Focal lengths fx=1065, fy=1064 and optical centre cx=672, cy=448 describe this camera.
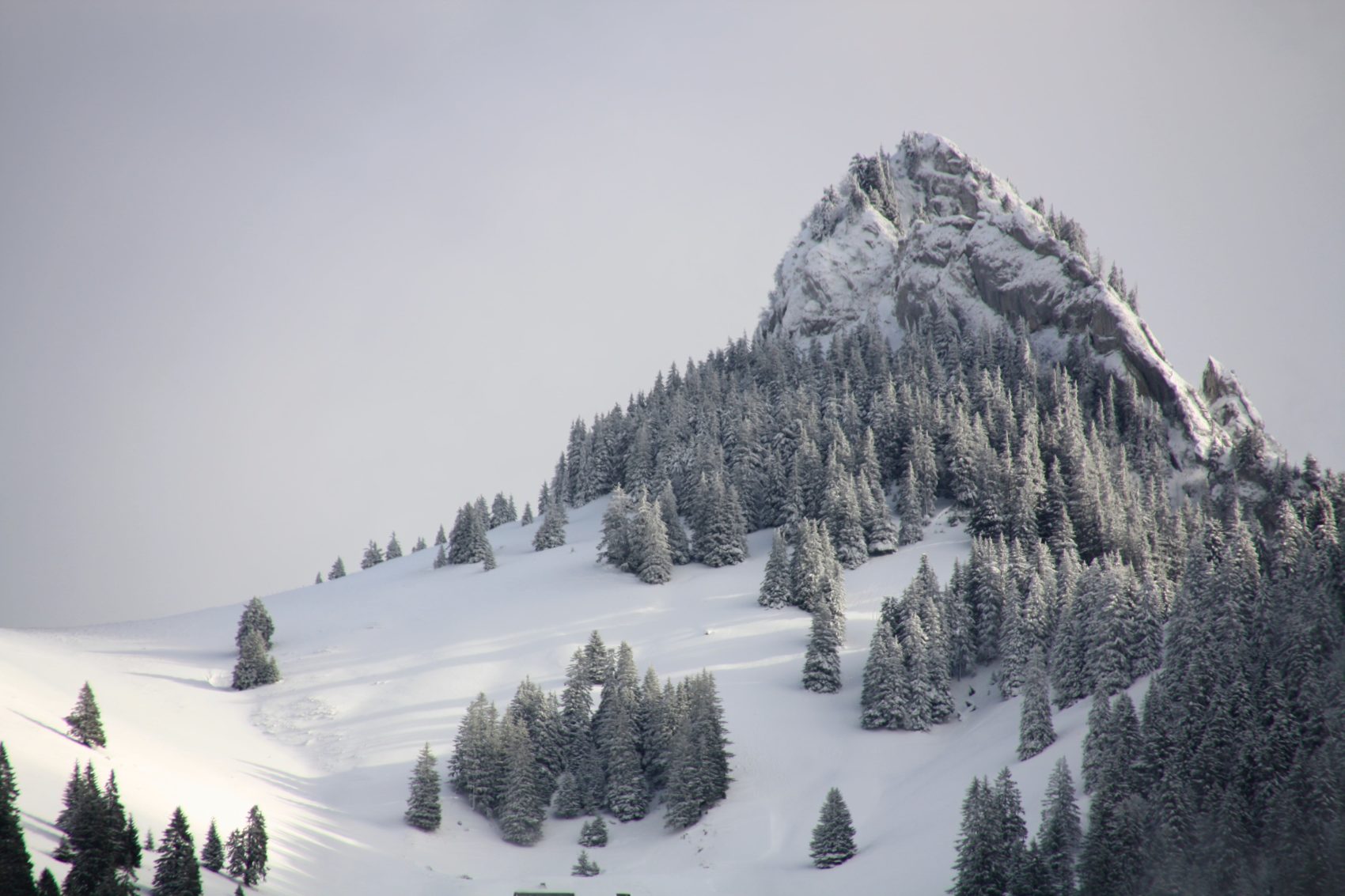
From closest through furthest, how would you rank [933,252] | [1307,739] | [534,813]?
[1307,739] → [534,813] → [933,252]

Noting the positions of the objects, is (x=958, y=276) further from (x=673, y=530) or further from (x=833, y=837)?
(x=833, y=837)

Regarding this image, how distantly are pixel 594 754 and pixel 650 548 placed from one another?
3277 cm

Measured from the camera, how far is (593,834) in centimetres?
6244

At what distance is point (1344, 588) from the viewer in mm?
52250

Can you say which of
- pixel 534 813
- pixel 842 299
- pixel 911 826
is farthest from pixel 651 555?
pixel 842 299

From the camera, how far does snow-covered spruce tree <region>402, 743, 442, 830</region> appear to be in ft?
203

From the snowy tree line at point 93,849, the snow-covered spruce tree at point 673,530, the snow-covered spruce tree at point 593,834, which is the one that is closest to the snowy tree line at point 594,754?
the snow-covered spruce tree at point 593,834

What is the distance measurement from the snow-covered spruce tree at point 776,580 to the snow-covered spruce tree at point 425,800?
34582 millimetres

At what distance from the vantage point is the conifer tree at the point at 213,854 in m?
46.0

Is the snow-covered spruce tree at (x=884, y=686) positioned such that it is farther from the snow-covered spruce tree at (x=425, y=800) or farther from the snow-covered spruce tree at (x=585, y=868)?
the snow-covered spruce tree at (x=425, y=800)

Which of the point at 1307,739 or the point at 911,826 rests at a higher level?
the point at 1307,739

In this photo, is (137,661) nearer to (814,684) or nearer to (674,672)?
(674,672)

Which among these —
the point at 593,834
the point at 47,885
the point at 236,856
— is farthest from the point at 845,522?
the point at 47,885

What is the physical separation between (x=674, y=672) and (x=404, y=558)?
5468 centimetres
